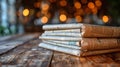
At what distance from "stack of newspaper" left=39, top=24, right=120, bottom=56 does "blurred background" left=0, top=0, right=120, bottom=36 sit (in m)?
3.07

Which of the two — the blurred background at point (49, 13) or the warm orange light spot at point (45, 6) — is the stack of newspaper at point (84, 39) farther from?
the warm orange light spot at point (45, 6)

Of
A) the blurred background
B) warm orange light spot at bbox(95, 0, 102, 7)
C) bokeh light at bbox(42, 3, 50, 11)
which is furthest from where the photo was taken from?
bokeh light at bbox(42, 3, 50, 11)

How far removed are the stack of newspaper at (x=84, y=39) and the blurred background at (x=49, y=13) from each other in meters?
3.07

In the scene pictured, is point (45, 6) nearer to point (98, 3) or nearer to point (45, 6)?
point (45, 6)

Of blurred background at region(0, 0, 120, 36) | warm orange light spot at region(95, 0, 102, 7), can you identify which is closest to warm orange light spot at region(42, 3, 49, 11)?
blurred background at region(0, 0, 120, 36)

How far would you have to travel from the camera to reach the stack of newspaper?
1298mm

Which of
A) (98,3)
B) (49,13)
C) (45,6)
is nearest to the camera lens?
(98,3)

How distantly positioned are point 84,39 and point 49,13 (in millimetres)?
6581

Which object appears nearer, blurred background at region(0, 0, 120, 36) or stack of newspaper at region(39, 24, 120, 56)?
stack of newspaper at region(39, 24, 120, 56)

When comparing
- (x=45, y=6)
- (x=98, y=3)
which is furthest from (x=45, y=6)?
(x=98, y=3)

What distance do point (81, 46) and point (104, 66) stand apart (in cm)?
28

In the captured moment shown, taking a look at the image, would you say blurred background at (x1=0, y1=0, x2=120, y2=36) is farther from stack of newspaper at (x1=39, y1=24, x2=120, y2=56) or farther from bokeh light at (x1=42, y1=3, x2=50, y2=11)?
stack of newspaper at (x1=39, y1=24, x2=120, y2=56)

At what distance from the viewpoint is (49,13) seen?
7840 millimetres

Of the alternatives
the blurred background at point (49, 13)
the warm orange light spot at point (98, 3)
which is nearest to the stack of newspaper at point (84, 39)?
the blurred background at point (49, 13)
